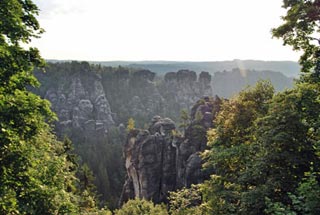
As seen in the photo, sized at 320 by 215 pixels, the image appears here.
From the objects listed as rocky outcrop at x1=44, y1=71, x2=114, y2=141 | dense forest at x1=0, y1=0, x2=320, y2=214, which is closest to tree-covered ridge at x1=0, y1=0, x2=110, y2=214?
dense forest at x1=0, y1=0, x2=320, y2=214

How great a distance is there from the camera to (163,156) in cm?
6862

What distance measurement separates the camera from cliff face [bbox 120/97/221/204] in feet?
200

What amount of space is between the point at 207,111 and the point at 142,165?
731 inches

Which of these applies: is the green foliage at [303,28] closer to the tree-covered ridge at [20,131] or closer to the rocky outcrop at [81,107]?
the tree-covered ridge at [20,131]

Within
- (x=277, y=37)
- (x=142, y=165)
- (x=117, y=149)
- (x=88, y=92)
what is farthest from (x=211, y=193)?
(x=88, y=92)

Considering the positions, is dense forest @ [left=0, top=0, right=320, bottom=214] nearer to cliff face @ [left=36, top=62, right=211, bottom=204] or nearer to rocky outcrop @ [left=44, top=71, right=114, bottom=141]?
cliff face @ [left=36, top=62, right=211, bottom=204]

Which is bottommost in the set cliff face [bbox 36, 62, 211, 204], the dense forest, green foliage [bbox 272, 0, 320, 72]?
cliff face [bbox 36, 62, 211, 204]

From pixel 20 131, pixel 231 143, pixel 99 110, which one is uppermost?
pixel 20 131

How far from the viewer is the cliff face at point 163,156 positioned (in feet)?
200

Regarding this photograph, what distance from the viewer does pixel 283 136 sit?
1706cm

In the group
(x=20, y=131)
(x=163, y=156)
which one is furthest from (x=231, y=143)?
(x=163, y=156)

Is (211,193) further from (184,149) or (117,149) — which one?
(117,149)

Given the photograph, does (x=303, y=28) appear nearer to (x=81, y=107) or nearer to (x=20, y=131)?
(x=20, y=131)

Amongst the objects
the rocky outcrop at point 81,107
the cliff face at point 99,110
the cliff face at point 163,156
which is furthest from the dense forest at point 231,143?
the rocky outcrop at point 81,107
